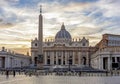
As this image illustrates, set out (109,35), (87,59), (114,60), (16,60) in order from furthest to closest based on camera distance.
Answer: (87,59) < (16,60) < (109,35) < (114,60)

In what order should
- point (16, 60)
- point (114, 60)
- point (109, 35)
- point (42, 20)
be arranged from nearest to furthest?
1. point (42, 20)
2. point (114, 60)
3. point (109, 35)
4. point (16, 60)

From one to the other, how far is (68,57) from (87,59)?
10.1 m

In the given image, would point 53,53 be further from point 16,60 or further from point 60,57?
point 16,60

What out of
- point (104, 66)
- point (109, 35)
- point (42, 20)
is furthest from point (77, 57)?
point (42, 20)

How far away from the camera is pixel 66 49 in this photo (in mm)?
194875

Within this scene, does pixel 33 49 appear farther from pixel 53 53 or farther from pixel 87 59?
pixel 87 59

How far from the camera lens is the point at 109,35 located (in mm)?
154375

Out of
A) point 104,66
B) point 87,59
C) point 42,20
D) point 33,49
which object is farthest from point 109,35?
point 42,20

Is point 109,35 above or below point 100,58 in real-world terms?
above

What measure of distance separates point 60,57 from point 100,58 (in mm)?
63699

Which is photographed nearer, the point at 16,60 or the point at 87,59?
the point at 16,60

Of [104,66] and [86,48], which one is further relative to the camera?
[86,48]

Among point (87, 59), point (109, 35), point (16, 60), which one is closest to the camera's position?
point (109, 35)

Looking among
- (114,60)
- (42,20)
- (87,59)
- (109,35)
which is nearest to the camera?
(42,20)
